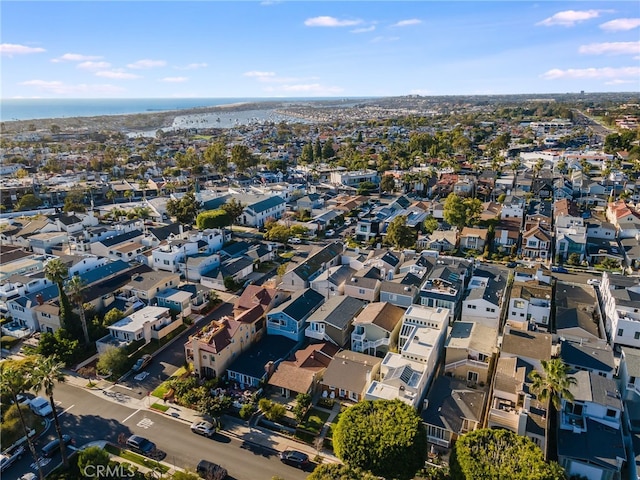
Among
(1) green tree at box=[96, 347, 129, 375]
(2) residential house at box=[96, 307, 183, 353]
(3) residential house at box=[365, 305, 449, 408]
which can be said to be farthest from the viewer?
(2) residential house at box=[96, 307, 183, 353]

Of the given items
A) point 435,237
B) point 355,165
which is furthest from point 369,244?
point 355,165

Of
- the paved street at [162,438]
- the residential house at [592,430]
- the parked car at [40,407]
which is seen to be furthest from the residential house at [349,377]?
the parked car at [40,407]

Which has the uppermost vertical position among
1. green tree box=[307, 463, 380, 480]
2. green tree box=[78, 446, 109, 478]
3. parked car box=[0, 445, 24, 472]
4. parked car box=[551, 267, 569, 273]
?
green tree box=[307, 463, 380, 480]

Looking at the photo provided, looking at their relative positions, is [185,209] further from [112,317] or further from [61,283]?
[61,283]

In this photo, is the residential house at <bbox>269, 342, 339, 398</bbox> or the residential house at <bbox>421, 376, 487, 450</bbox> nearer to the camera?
the residential house at <bbox>421, 376, 487, 450</bbox>

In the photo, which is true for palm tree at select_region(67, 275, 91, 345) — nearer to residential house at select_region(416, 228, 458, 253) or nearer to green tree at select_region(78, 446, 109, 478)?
green tree at select_region(78, 446, 109, 478)

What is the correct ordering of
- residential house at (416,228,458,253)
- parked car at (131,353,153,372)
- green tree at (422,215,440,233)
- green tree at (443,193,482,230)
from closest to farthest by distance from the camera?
parked car at (131,353,153,372) < residential house at (416,228,458,253) < green tree at (443,193,482,230) < green tree at (422,215,440,233)

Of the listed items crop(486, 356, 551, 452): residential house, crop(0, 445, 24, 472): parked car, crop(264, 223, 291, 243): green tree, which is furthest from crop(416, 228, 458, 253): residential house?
crop(0, 445, 24, 472): parked car
